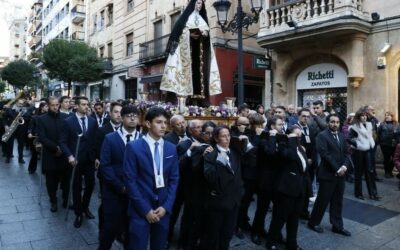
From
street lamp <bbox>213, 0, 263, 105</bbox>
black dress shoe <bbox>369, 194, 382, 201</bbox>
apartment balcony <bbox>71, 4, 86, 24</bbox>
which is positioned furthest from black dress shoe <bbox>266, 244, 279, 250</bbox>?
apartment balcony <bbox>71, 4, 86, 24</bbox>

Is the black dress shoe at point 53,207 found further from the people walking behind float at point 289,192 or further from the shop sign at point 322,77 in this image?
the shop sign at point 322,77

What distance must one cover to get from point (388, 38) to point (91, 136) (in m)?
9.42

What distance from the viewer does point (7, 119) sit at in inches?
462

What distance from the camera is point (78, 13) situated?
110 feet

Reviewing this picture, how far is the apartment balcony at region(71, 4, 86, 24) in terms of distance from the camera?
33.7 m

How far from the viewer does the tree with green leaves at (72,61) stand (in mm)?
23172

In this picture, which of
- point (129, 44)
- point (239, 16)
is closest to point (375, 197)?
point (239, 16)

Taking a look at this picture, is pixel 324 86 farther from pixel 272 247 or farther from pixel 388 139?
pixel 272 247

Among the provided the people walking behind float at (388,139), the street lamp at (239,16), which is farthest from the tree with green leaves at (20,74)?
the people walking behind float at (388,139)

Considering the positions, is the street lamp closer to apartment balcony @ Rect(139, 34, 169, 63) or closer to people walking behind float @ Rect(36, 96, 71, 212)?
people walking behind float @ Rect(36, 96, 71, 212)

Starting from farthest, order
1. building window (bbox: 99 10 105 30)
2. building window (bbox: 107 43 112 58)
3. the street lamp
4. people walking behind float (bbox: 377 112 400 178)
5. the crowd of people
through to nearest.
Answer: building window (bbox: 99 10 105 30) → building window (bbox: 107 43 112 58) → people walking behind float (bbox: 377 112 400 178) → the street lamp → the crowd of people

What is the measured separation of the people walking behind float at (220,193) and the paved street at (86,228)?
3.40 ft

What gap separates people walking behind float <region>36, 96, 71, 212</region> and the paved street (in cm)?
36

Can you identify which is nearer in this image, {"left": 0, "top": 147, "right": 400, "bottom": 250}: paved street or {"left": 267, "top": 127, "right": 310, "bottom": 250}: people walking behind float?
{"left": 267, "top": 127, "right": 310, "bottom": 250}: people walking behind float
